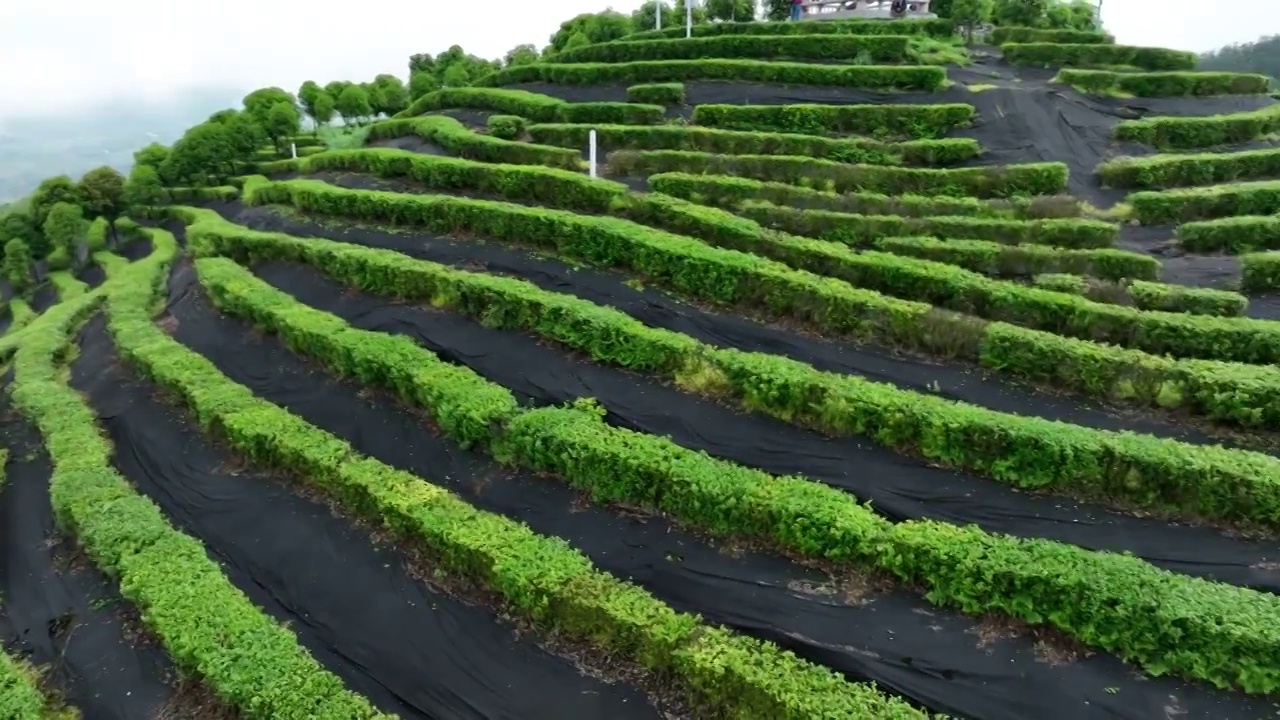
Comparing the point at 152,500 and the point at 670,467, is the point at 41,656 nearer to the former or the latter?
the point at 152,500

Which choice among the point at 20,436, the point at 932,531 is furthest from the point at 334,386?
Answer: the point at 932,531

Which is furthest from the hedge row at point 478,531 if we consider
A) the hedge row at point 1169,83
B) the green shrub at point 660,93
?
the hedge row at point 1169,83

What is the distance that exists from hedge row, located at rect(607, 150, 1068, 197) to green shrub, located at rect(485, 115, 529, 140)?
752cm

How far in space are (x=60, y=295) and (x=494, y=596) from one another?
2970cm

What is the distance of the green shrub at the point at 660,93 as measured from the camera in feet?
86.9

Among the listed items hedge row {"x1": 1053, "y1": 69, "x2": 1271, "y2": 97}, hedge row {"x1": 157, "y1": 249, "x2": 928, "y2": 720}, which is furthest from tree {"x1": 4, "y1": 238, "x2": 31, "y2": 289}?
hedge row {"x1": 1053, "y1": 69, "x2": 1271, "y2": 97}

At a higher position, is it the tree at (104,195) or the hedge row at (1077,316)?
the tree at (104,195)

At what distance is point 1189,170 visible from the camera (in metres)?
18.7

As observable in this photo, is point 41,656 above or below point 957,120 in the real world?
below

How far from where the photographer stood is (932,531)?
8.13 m

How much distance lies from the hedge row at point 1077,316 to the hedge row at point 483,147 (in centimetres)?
1105

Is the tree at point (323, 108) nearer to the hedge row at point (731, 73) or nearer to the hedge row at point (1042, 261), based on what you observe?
the hedge row at point (731, 73)

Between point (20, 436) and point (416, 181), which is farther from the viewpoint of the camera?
point (416, 181)

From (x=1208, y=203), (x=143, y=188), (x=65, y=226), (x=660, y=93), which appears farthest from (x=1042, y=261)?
(x=143, y=188)
